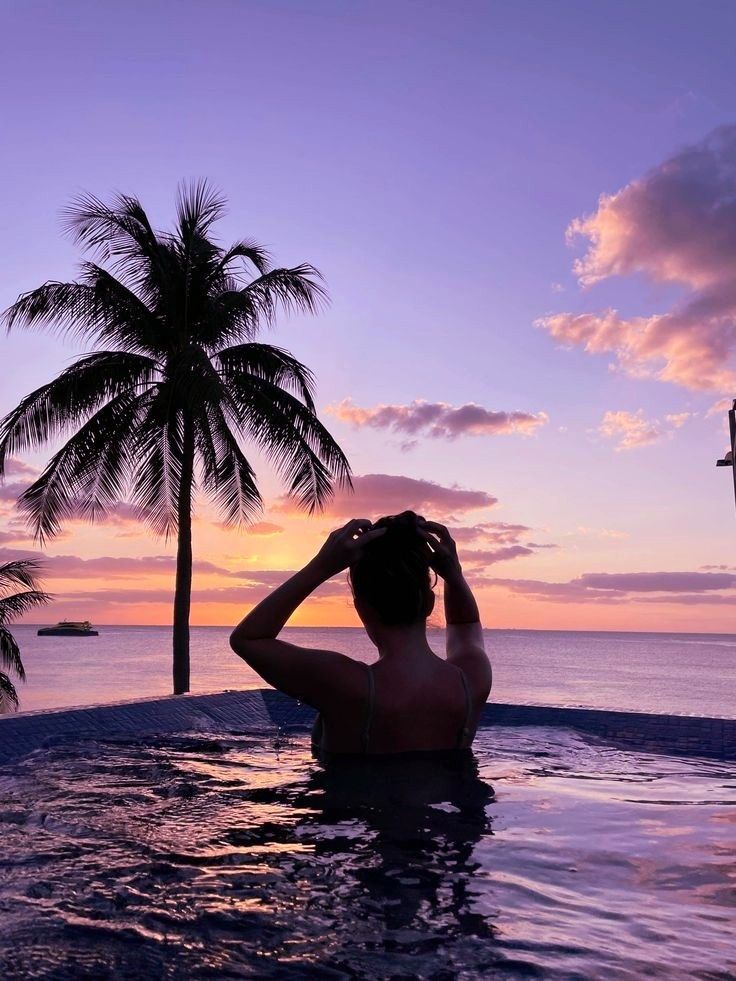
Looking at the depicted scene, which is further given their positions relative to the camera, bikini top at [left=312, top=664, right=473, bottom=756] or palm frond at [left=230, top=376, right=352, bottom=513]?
palm frond at [left=230, top=376, right=352, bottom=513]

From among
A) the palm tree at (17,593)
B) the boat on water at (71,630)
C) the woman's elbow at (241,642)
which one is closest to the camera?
the woman's elbow at (241,642)

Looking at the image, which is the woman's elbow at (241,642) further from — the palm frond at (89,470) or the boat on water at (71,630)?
the boat on water at (71,630)

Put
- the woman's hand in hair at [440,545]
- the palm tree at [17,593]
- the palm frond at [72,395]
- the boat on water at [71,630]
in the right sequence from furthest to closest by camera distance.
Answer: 1. the boat on water at [71,630]
2. the palm tree at [17,593]
3. the palm frond at [72,395]
4. the woman's hand in hair at [440,545]

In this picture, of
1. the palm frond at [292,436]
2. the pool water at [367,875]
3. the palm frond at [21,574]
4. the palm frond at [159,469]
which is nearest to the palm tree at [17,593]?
the palm frond at [21,574]

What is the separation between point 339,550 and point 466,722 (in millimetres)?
1073

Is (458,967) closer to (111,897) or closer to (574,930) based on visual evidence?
(574,930)

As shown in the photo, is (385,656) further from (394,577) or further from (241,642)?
(241,642)

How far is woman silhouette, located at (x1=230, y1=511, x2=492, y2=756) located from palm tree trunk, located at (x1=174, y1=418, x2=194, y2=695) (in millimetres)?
11764

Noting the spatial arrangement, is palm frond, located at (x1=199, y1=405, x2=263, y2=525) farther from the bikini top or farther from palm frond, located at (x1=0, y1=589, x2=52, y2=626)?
the bikini top

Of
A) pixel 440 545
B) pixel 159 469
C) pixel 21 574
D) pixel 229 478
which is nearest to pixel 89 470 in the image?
pixel 159 469

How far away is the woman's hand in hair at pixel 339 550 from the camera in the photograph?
3047 mm

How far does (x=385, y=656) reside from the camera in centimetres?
333

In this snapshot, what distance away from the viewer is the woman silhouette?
10.0ft

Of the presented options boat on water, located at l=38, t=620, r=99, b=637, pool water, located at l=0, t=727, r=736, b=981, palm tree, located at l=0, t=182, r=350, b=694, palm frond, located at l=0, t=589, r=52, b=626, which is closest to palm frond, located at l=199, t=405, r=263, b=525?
palm tree, located at l=0, t=182, r=350, b=694
